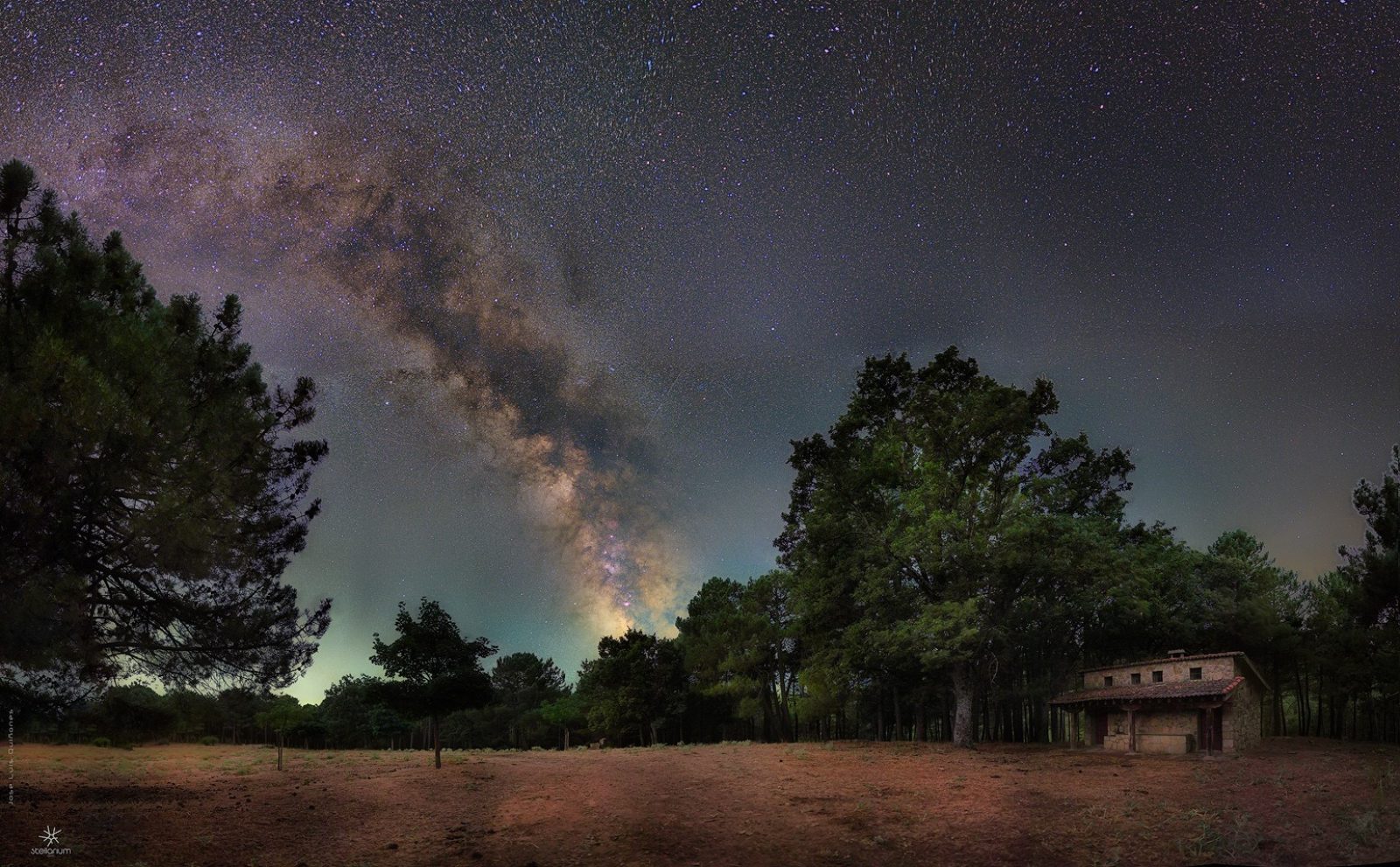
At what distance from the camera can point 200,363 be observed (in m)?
13.9

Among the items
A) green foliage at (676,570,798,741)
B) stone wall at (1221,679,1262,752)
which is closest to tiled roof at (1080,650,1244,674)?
stone wall at (1221,679,1262,752)

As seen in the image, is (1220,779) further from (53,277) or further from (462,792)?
(53,277)

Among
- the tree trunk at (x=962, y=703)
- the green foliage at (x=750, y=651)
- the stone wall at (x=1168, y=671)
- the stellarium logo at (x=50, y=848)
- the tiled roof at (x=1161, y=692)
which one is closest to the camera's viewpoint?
the stellarium logo at (x=50, y=848)

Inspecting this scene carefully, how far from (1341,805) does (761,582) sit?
1245 inches

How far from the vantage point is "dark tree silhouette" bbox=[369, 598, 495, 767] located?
22781 mm

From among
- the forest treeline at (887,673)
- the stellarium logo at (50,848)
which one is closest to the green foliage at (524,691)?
the forest treeline at (887,673)

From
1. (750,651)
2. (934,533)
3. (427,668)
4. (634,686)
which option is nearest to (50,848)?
(427,668)

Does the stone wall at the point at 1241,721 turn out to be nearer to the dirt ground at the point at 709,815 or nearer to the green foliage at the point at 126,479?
the dirt ground at the point at 709,815

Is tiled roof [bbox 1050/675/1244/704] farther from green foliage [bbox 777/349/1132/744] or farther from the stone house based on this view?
green foliage [bbox 777/349/1132/744]

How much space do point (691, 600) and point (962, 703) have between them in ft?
89.3

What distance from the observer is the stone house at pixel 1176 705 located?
81.6 ft

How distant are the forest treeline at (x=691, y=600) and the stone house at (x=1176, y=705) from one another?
3335 mm

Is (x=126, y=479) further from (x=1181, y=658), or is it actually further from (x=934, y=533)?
(x=1181, y=658)

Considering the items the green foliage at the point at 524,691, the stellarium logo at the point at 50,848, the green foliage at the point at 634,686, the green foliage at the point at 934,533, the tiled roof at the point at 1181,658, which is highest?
the green foliage at the point at 934,533
